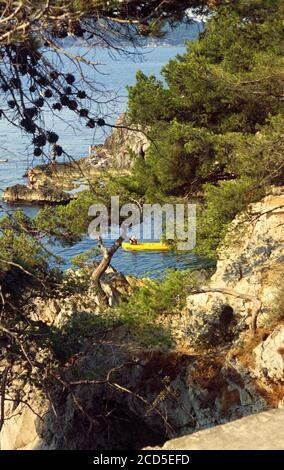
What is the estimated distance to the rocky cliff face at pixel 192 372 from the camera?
41.3 feet

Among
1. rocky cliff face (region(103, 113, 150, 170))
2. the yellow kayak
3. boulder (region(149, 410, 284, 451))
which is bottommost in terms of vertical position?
the yellow kayak

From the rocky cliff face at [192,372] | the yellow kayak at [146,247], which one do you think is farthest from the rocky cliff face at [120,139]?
the yellow kayak at [146,247]

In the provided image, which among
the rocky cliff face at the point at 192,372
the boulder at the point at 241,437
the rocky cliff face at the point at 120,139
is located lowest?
the rocky cliff face at the point at 192,372

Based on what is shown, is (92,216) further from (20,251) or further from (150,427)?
(20,251)

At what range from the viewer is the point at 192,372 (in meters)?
13.8

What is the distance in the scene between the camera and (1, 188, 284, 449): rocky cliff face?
41.3ft

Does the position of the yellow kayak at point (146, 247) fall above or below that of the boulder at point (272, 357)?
above

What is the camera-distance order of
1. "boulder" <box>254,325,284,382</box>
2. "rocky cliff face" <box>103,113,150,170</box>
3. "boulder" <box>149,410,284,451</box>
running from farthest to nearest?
"boulder" <box>254,325,284,382</box> < "rocky cliff face" <box>103,113,150,170</box> < "boulder" <box>149,410,284,451</box>

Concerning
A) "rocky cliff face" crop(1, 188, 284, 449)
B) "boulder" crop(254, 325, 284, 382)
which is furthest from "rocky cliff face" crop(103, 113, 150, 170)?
"boulder" crop(254, 325, 284, 382)

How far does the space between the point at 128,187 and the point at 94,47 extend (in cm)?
1435

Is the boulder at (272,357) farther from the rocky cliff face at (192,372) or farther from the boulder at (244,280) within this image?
the boulder at (244,280)

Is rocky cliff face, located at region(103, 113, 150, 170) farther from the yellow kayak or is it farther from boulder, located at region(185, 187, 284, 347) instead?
the yellow kayak

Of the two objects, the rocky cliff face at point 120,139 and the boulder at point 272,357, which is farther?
the boulder at point 272,357


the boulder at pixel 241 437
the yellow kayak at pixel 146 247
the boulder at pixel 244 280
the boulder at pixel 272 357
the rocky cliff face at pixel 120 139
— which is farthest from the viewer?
the yellow kayak at pixel 146 247
